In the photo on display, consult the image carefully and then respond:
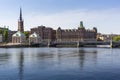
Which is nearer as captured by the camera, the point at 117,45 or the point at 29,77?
the point at 29,77

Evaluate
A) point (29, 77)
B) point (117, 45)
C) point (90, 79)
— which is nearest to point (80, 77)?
point (90, 79)

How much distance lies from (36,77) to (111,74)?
11206 mm

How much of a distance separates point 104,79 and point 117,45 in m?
161

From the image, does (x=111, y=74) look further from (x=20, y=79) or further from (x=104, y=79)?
(x=20, y=79)

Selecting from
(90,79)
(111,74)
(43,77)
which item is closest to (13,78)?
(43,77)

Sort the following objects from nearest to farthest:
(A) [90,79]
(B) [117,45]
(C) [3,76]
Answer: (A) [90,79] → (C) [3,76] → (B) [117,45]

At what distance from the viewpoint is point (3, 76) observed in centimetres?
3859

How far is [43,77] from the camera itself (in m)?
38.2

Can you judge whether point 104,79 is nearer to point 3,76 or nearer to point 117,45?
point 3,76

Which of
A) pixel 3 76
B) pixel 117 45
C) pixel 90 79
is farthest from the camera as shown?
pixel 117 45

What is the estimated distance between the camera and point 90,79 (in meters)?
36.1

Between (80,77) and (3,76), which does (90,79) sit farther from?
(3,76)

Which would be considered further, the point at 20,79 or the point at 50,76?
the point at 50,76

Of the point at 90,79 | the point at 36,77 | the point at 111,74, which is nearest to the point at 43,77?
the point at 36,77
